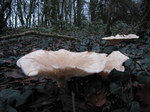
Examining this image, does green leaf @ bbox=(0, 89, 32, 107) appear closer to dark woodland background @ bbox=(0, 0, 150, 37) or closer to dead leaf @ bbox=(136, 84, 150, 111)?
dead leaf @ bbox=(136, 84, 150, 111)

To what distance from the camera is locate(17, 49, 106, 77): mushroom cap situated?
83 centimetres

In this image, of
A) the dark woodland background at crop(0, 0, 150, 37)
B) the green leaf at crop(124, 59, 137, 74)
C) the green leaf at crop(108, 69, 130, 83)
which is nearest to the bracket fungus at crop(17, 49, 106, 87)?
the green leaf at crop(108, 69, 130, 83)

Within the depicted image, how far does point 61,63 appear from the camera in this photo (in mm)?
1147

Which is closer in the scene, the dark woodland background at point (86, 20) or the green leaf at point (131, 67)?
the green leaf at point (131, 67)

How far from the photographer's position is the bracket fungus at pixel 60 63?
2.73ft

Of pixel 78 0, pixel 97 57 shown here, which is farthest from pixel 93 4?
pixel 97 57

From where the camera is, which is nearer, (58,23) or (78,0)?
(58,23)

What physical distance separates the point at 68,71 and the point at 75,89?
10.6 inches

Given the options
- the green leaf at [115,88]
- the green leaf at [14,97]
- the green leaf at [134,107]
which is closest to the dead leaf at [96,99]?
the green leaf at [115,88]

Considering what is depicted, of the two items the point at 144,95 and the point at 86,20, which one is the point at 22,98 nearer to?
the point at 144,95

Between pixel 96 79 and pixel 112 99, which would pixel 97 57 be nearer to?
pixel 96 79

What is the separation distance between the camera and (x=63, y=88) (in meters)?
1.07

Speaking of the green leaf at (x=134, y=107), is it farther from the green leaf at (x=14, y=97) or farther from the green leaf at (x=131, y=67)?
the green leaf at (x=14, y=97)

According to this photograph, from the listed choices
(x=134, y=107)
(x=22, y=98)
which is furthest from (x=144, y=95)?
(x=22, y=98)
